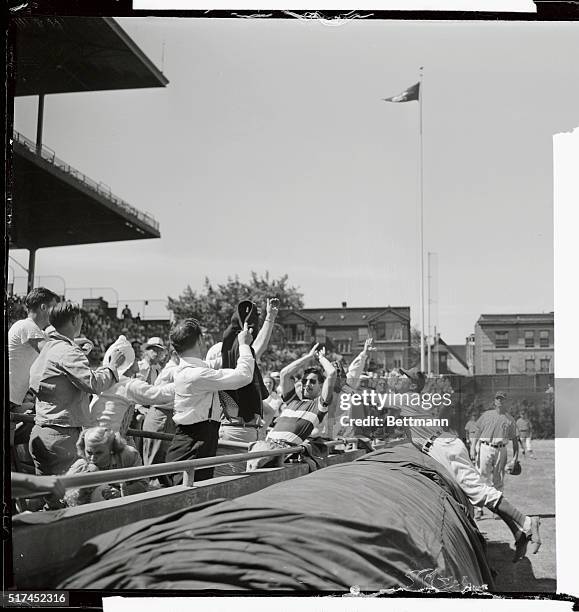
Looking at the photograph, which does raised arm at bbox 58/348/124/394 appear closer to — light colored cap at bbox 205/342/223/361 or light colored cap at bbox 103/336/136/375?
light colored cap at bbox 103/336/136/375

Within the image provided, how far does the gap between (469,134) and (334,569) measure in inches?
59.4

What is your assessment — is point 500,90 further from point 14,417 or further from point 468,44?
point 14,417

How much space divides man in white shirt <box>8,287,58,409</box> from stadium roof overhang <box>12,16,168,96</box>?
0.71 m

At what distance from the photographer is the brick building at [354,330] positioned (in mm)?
2559

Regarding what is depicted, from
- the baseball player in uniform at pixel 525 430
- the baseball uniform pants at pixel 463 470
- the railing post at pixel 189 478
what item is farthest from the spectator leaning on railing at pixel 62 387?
the baseball player in uniform at pixel 525 430

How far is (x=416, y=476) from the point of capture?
2.64 meters

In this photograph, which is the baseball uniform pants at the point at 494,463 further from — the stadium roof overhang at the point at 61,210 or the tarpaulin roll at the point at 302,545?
the stadium roof overhang at the point at 61,210

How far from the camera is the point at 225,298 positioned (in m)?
2.54

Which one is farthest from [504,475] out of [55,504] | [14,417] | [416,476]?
[14,417]

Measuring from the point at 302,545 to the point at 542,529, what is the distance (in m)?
0.84

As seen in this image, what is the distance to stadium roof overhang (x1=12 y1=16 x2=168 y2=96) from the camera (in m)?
2.56

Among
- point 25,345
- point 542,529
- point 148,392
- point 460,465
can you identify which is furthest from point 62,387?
point 542,529

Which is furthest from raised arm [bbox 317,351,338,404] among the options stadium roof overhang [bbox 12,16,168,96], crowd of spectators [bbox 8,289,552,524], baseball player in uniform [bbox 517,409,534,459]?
stadium roof overhang [bbox 12,16,168,96]

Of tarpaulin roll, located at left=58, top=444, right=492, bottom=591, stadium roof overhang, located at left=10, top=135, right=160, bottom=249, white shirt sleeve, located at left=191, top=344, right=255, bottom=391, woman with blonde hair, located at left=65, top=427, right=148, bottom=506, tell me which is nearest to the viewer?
tarpaulin roll, located at left=58, top=444, right=492, bottom=591
